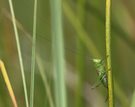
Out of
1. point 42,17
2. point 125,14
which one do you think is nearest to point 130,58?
point 125,14

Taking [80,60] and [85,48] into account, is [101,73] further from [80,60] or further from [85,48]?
[85,48]

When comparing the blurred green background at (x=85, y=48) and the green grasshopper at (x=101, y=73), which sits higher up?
the blurred green background at (x=85, y=48)

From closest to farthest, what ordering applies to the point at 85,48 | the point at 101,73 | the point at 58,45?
1. the point at 58,45
2. the point at 101,73
3. the point at 85,48

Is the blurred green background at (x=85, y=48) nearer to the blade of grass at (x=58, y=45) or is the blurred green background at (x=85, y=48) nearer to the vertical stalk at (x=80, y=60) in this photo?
the vertical stalk at (x=80, y=60)

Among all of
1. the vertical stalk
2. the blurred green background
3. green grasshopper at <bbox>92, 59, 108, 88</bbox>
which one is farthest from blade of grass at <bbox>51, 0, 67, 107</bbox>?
the blurred green background

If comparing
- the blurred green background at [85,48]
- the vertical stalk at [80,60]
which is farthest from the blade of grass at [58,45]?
the blurred green background at [85,48]

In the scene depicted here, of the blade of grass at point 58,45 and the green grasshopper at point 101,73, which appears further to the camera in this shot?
the green grasshopper at point 101,73

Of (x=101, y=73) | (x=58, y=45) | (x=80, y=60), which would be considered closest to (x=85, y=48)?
(x=80, y=60)

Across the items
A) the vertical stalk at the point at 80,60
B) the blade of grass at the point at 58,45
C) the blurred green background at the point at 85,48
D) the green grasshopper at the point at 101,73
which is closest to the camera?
the blade of grass at the point at 58,45

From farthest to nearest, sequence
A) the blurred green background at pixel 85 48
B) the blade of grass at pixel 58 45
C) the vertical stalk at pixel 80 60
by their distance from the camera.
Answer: the blurred green background at pixel 85 48, the vertical stalk at pixel 80 60, the blade of grass at pixel 58 45

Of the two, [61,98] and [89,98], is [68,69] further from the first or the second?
[61,98]

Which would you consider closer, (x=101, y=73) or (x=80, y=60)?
(x=101, y=73)
